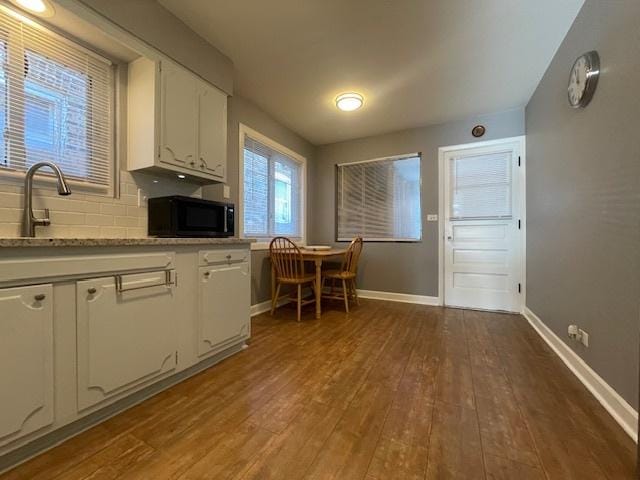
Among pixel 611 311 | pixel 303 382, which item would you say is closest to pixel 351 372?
pixel 303 382

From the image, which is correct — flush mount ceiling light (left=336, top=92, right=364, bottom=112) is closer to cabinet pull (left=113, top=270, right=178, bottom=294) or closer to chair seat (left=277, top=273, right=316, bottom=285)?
chair seat (left=277, top=273, right=316, bottom=285)

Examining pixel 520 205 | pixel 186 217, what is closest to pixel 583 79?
pixel 520 205

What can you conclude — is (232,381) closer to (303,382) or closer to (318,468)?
(303,382)

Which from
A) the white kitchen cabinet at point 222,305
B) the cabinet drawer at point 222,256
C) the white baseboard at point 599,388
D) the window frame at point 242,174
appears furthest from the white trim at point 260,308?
the white baseboard at point 599,388

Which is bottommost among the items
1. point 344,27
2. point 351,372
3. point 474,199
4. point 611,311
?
point 351,372

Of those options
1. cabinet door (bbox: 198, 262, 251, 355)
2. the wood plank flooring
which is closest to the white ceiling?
cabinet door (bbox: 198, 262, 251, 355)

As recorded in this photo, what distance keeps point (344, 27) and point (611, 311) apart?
7.86ft

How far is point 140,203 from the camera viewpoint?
6.45 ft

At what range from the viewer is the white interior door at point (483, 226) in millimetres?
3211

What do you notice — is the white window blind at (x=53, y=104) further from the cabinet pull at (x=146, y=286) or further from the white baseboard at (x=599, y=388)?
the white baseboard at (x=599, y=388)

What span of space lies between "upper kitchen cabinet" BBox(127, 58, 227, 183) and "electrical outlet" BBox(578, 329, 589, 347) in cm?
277

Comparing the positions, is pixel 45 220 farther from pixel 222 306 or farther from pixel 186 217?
pixel 222 306

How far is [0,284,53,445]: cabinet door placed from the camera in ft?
3.28

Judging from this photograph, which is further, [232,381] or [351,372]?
[351,372]
